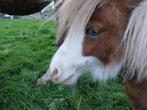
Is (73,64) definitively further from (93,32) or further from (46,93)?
(46,93)

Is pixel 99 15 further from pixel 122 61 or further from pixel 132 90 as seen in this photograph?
pixel 132 90

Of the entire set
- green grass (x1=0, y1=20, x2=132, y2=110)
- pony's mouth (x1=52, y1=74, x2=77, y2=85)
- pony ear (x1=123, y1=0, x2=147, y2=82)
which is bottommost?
green grass (x1=0, y1=20, x2=132, y2=110)

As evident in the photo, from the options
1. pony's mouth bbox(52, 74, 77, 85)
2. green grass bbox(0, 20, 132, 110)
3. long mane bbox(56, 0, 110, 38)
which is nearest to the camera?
long mane bbox(56, 0, 110, 38)

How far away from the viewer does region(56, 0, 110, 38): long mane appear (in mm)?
2480

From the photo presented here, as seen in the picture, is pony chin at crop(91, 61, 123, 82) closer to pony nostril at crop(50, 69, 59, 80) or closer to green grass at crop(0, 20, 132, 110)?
pony nostril at crop(50, 69, 59, 80)

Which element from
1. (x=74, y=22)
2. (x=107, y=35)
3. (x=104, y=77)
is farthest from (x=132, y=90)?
(x=74, y=22)

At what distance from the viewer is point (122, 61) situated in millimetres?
2609

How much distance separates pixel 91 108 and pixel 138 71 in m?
1.73

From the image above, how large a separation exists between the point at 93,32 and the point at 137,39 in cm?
28

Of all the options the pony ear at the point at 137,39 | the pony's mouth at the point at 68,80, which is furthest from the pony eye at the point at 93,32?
the pony's mouth at the point at 68,80

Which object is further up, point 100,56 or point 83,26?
point 83,26

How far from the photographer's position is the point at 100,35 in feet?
8.23

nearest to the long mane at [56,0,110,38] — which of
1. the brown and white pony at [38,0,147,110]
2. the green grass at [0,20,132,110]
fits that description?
the brown and white pony at [38,0,147,110]

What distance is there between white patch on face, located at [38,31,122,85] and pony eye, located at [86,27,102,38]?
0.13 feet
